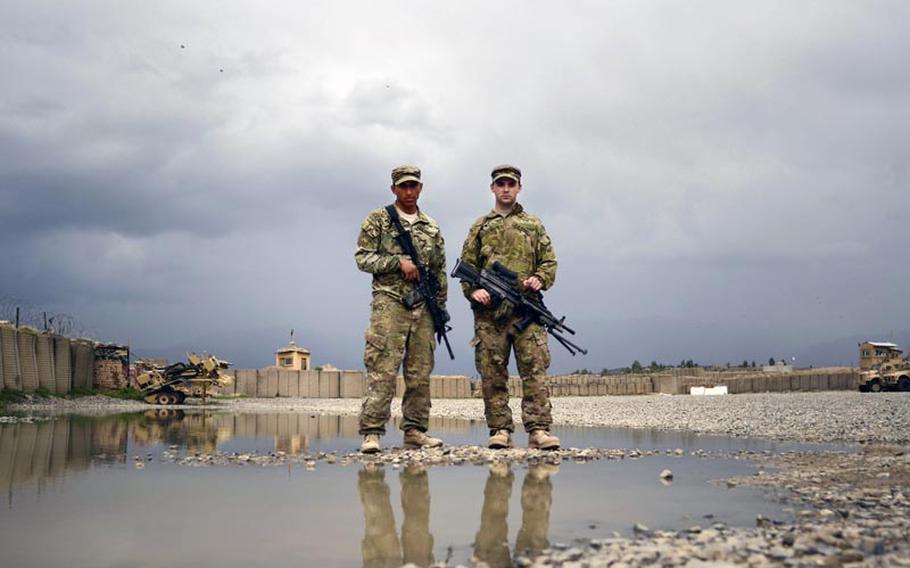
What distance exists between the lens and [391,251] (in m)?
8.90

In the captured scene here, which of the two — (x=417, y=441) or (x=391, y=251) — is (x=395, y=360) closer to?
(x=417, y=441)

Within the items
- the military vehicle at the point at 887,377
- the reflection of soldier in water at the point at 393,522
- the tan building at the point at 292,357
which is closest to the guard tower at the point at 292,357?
the tan building at the point at 292,357

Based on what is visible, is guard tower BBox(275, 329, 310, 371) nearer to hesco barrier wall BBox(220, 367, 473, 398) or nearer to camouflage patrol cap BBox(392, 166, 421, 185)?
hesco barrier wall BBox(220, 367, 473, 398)

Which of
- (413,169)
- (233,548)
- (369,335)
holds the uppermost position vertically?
(413,169)

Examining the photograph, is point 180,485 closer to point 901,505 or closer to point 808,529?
point 808,529

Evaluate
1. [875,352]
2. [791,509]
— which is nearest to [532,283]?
[791,509]

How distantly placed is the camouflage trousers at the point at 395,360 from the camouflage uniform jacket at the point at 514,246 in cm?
72

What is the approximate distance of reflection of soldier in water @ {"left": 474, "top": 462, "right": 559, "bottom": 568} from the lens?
3922mm

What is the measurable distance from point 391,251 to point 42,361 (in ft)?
56.4

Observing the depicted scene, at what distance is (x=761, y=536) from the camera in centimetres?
410

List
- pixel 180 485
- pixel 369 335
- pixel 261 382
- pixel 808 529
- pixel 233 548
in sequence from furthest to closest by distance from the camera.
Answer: pixel 261 382
pixel 369 335
pixel 180 485
pixel 808 529
pixel 233 548

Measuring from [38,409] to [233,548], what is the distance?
16.3m

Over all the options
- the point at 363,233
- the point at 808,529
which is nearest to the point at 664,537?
the point at 808,529

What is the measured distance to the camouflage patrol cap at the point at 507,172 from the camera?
30.1 feet
